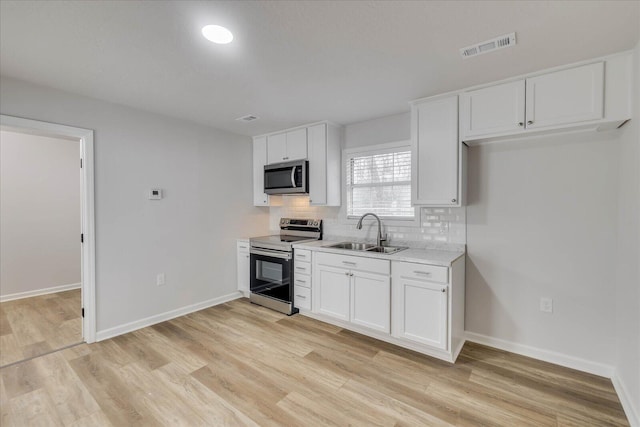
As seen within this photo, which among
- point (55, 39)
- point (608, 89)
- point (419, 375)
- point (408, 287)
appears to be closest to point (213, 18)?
point (55, 39)

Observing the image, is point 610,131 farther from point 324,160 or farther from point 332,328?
point 332,328

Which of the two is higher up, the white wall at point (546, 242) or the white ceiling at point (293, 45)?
the white ceiling at point (293, 45)

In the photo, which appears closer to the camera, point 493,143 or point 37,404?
point 37,404

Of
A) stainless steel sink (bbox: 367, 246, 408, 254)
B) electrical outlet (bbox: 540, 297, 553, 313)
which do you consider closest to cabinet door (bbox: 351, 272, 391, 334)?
stainless steel sink (bbox: 367, 246, 408, 254)

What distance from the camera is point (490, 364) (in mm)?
2484

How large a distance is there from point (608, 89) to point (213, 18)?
264cm

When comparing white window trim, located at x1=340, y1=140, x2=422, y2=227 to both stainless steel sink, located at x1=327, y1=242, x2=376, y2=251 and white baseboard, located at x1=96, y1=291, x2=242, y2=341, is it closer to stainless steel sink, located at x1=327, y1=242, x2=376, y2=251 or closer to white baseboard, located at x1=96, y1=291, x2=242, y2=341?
stainless steel sink, located at x1=327, y1=242, x2=376, y2=251

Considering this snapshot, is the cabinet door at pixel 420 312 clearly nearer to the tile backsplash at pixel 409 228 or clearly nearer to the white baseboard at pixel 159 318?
the tile backsplash at pixel 409 228

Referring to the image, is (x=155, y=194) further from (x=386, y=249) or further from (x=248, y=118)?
(x=386, y=249)

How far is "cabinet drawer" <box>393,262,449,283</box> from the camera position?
2.47 meters

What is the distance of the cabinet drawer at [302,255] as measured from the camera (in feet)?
11.3

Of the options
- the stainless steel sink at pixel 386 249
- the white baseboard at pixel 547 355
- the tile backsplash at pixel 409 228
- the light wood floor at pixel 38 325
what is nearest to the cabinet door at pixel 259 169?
the tile backsplash at pixel 409 228

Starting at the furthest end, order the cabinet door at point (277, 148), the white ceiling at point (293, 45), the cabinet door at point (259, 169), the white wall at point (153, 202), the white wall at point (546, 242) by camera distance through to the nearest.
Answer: the cabinet door at point (259, 169) → the cabinet door at point (277, 148) → the white wall at point (153, 202) → the white wall at point (546, 242) → the white ceiling at point (293, 45)

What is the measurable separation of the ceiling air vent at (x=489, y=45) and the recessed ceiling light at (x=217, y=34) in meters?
1.53
